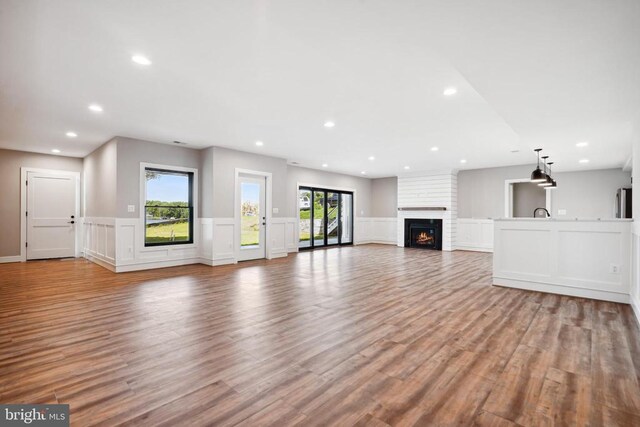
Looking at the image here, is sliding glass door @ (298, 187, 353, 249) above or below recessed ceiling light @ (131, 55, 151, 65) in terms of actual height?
below

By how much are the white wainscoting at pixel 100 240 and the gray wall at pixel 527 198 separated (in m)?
11.6

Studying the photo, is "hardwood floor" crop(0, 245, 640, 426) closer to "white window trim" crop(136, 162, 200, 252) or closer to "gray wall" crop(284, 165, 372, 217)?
"white window trim" crop(136, 162, 200, 252)

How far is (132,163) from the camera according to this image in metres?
6.28

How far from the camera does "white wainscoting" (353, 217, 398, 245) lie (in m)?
12.0

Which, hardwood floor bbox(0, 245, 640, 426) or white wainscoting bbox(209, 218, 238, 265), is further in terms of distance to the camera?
white wainscoting bbox(209, 218, 238, 265)

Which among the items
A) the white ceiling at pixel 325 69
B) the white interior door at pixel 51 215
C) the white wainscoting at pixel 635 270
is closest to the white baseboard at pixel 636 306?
the white wainscoting at pixel 635 270

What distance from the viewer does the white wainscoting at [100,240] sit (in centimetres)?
626

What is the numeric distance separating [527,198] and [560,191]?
131cm

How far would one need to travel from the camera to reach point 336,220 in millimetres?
11391

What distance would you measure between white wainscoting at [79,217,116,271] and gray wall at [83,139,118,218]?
0.18 m

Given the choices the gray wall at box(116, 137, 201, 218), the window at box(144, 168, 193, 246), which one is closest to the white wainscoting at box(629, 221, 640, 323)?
the window at box(144, 168, 193, 246)

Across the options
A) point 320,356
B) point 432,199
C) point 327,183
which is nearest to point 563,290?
point 320,356

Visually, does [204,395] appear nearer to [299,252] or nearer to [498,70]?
[498,70]

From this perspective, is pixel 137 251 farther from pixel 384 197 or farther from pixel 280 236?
pixel 384 197
